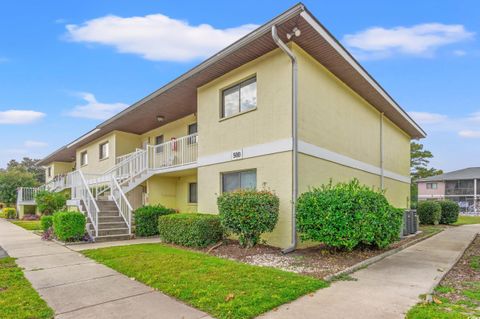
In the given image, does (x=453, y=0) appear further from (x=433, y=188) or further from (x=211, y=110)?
(x=433, y=188)

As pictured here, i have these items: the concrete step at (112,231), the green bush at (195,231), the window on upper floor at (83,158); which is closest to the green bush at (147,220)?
the concrete step at (112,231)

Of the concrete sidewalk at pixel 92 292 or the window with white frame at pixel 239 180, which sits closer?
the concrete sidewalk at pixel 92 292

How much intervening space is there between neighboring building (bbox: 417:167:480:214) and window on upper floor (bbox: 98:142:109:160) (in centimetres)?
4673

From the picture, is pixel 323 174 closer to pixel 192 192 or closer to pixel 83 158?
pixel 192 192

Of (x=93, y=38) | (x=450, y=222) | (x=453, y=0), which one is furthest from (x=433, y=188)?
(x=93, y=38)

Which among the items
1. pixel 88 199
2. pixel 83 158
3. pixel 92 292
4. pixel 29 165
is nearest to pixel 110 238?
pixel 88 199

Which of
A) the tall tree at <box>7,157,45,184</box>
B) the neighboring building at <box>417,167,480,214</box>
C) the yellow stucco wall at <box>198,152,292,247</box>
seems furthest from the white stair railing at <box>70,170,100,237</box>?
the tall tree at <box>7,157,45,184</box>

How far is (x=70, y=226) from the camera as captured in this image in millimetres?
10383

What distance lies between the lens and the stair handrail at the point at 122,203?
11.9 m

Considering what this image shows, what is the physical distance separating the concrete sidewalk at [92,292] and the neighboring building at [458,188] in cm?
5004

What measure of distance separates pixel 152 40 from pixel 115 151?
775cm

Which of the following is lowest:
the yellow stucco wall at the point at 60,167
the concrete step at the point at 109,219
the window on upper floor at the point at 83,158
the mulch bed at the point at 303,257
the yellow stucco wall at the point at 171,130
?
the mulch bed at the point at 303,257

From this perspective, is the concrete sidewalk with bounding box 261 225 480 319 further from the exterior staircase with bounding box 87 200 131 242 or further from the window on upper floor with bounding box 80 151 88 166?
the window on upper floor with bounding box 80 151 88 166

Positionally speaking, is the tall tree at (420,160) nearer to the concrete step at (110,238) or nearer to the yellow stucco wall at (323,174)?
the yellow stucco wall at (323,174)
